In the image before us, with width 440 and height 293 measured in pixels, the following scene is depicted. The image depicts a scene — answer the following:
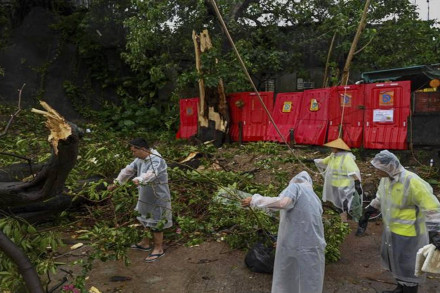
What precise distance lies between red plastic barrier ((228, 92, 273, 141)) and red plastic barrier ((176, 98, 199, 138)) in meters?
1.25

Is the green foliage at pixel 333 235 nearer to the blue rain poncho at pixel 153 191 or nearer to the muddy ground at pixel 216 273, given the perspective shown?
the muddy ground at pixel 216 273

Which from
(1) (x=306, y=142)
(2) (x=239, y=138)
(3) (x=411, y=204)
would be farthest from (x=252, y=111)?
(3) (x=411, y=204)

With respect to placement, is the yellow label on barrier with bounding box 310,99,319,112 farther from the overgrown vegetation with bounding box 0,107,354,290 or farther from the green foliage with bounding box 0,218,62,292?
the green foliage with bounding box 0,218,62,292

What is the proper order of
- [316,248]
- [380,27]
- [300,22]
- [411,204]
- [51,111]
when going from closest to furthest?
[51,111]
[316,248]
[411,204]
[380,27]
[300,22]

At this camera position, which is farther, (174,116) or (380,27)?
(174,116)

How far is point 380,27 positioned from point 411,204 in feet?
32.9

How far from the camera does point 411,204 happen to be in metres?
4.01

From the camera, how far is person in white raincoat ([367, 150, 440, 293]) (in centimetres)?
394

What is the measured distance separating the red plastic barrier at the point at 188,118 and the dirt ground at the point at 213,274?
25.1 feet

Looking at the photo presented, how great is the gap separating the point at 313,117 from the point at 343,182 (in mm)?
4399

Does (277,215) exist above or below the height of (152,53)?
below

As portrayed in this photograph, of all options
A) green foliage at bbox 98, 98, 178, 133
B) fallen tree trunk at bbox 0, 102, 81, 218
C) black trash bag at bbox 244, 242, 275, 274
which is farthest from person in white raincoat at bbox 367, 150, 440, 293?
green foliage at bbox 98, 98, 178, 133

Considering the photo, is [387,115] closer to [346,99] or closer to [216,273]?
[346,99]

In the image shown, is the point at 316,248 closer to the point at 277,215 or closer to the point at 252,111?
the point at 277,215
